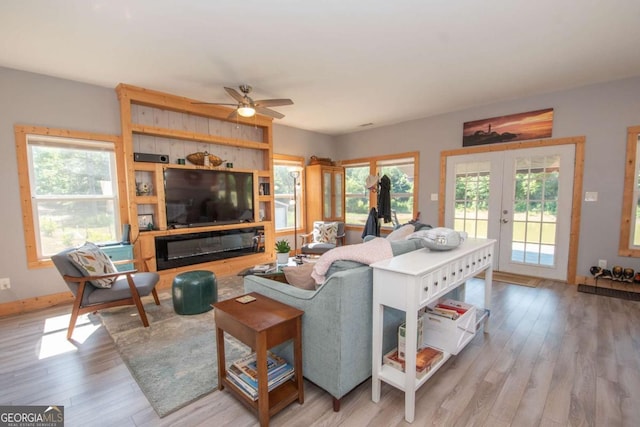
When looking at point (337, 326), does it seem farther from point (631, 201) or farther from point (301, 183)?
point (301, 183)

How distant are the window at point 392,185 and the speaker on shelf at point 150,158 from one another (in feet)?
12.5

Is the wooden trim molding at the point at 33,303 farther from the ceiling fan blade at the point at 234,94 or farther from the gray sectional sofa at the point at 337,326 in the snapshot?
the gray sectional sofa at the point at 337,326

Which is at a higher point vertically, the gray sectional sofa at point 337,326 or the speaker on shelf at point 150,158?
the speaker on shelf at point 150,158

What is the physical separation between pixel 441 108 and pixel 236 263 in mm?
4293

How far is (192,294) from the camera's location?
2965mm

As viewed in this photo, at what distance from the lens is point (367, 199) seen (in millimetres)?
6348

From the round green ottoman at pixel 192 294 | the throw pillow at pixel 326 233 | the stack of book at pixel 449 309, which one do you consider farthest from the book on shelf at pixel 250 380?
the throw pillow at pixel 326 233

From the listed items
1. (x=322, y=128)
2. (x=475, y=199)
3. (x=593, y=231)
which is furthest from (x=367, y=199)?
(x=593, y=231)

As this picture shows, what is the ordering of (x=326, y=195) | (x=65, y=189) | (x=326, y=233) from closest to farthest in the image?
1. (x=65, y=189)
2. (x=326, y=233)
3. (x=326, y=195)

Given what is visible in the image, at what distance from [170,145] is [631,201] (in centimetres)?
626

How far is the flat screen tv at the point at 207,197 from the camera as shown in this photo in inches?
159

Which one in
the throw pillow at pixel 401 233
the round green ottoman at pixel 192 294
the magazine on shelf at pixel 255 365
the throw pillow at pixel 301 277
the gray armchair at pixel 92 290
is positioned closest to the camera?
the magazine on shelf at pixel 255 365

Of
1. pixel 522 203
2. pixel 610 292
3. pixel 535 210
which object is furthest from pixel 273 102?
pixel 610 292

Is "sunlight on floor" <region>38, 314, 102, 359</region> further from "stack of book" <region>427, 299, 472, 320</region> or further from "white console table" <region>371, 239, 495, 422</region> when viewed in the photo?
"stack of book" <region>427, 299, 472, 320</region>
